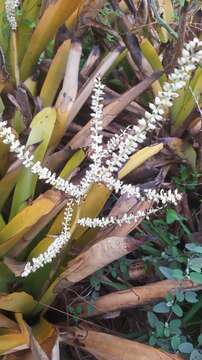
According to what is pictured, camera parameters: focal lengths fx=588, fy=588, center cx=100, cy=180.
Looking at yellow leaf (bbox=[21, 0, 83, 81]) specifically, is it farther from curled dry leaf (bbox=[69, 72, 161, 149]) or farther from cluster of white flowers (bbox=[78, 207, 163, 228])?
cluster of white flowers (bbox=[78, 207, 163, 228])

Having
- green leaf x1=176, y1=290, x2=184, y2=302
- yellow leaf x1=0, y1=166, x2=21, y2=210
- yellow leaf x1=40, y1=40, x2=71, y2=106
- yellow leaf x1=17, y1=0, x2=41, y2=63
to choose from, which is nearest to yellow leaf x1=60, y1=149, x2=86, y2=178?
yellow leaf x1=0, y1=166, x2=21, y2=210

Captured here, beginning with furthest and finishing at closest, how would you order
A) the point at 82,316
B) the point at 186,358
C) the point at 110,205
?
the point at 110,205 < the point at 82,316 < the point at 186,358

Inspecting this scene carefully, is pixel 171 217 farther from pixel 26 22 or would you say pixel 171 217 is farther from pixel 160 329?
pixel 26 22

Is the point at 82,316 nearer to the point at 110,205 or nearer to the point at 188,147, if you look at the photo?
the point at 110,205

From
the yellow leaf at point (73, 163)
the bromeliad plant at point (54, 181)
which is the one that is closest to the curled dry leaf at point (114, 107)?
the bromeliad plant at point (54, 181)

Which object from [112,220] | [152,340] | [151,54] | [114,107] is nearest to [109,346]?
[152,340]

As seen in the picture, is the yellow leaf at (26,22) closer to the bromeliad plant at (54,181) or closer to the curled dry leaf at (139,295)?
the bromeliad plant at (54,181)

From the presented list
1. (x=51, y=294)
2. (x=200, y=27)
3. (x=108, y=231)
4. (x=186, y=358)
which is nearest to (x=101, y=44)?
(x=200, y=27)
